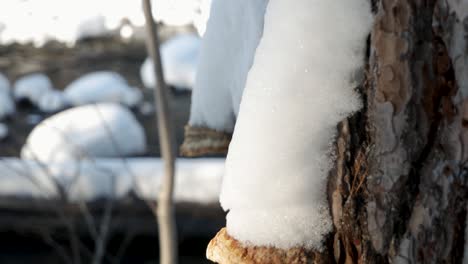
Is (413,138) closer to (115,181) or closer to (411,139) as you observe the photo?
(411,139)

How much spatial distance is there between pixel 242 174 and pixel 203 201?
4043 mm

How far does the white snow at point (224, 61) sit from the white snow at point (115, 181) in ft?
11.7

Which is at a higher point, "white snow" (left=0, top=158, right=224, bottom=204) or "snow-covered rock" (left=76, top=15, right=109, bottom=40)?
"snow-covered rock" (left=76, top=15, right=109, bottom=40)

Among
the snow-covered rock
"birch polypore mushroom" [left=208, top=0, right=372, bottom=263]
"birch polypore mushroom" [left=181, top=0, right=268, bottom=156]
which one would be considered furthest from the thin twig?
the snow-covered rock

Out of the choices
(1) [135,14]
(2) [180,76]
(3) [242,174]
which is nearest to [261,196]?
(3) [242,174]

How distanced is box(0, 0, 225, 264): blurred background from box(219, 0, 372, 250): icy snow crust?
598 millimetres

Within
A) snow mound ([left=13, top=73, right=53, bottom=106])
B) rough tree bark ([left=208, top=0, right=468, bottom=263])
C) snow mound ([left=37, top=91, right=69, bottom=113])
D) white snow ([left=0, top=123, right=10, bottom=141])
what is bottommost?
white snow ([left=0, top=123, right=10, bottom=141])

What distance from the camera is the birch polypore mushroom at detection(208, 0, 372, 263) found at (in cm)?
82

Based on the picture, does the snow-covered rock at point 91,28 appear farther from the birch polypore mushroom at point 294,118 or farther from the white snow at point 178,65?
the birch polypore mushroom at point 294,118

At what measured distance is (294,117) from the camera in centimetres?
85

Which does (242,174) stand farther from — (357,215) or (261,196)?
(357,215)

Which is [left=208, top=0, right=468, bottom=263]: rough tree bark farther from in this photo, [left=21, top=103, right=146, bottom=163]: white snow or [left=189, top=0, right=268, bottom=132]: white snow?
[left=21, top=103, right=146, bottom=163]: white snow

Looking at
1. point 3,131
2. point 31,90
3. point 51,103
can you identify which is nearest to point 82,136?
point 3,131

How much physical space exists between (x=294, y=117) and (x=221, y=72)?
0.47 m
